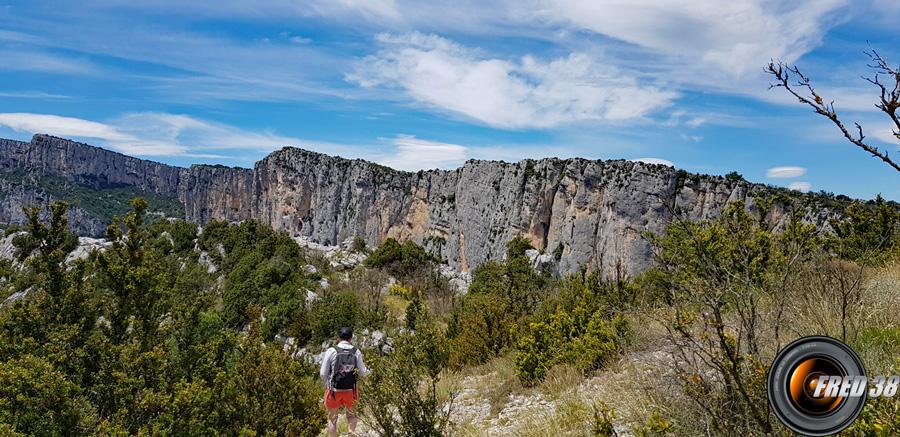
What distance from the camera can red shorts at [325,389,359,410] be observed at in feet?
20.2

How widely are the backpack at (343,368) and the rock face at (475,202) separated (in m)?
4.06

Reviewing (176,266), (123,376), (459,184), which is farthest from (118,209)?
(123,376)

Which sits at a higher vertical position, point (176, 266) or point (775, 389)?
point (775, 389)

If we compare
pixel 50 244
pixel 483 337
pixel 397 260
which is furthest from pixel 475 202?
pixel 50 244

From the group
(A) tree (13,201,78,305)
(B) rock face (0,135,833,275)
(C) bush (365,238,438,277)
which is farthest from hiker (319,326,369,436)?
(C) bush (365,238,438,277)

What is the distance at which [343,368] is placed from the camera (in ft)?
20.2

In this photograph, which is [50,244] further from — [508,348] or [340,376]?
[508,348]

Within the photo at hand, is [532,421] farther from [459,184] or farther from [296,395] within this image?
[459,184]

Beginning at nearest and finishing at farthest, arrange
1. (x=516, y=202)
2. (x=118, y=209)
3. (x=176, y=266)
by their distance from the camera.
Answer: (x=176, y=266) < (x=516, y=202) < (x=118, y=209)

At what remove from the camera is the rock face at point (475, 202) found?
3538 centimetres

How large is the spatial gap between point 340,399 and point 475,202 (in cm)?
4585

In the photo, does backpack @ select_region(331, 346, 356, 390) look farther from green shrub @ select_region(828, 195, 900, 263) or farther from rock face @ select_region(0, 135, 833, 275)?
green shrub @ select_region(828, 195, 900, 263)

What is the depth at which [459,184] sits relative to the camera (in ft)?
180

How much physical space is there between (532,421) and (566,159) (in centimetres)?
4028
